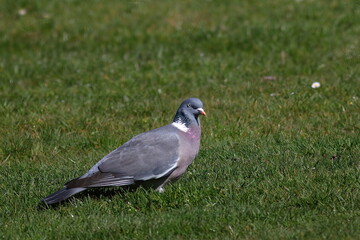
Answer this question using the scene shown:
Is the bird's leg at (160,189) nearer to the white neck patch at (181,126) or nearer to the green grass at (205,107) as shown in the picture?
the green grass at (205,107)

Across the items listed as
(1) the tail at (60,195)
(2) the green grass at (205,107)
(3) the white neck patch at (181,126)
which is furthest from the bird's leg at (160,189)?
(1) the tail at (60,195)

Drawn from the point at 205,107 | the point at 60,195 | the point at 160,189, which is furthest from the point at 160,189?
the point at 205,107

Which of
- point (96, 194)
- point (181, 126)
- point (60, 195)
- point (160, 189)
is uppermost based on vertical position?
point (181, 126)

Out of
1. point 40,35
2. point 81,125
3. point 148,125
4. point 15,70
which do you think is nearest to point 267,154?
point 148,125

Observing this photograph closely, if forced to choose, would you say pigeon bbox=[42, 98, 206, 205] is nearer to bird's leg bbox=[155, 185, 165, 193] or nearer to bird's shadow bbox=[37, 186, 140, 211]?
bird's leg bbox=[155, 185, 165, 193]

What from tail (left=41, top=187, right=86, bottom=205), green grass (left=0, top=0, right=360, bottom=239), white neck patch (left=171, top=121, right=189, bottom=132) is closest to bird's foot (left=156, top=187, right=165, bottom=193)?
green grass (left=0, top=0, right=360, bottom=239)

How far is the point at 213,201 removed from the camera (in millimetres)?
5871

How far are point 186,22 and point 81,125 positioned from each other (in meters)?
4.61

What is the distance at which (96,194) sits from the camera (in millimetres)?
6457

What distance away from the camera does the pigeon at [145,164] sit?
237 inches

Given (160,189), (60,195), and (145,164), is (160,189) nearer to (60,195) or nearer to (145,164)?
(145,164)

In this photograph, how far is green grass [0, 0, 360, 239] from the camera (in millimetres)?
5562

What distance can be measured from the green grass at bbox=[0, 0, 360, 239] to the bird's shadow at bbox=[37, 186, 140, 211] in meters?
0.03

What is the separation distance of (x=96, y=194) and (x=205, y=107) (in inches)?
116
